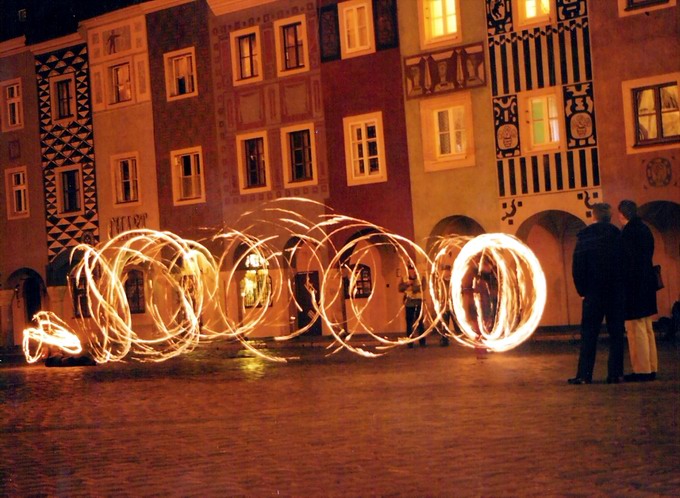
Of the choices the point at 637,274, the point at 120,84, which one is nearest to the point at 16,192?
the point at 120,84

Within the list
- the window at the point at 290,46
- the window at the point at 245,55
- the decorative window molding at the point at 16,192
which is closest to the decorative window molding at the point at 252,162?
the window at the point at 245,55

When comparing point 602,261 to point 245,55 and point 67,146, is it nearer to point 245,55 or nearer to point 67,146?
point 245,55

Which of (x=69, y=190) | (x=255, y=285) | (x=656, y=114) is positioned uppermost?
(x=69, y=190)

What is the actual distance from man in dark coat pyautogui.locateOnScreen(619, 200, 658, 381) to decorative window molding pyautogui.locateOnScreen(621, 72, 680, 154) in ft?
50.6

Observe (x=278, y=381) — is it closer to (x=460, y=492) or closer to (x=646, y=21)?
(x=460, y=492)

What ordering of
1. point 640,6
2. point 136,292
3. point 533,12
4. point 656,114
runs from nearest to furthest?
point 640,6 → point 656,114 → point 533,12 → point 136,292

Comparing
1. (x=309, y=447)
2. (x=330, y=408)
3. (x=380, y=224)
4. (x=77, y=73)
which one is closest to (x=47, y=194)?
(x=77, y=73)

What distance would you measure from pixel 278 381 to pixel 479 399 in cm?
525

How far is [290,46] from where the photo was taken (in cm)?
3569

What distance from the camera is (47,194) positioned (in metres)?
42.1

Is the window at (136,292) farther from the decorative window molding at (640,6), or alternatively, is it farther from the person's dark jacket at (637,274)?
the person's dark jacket at (637,274)

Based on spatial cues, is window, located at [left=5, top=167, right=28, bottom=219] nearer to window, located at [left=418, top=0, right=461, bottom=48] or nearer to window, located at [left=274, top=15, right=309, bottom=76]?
window, located at [left=274, top=15, right=309, bottom=76]

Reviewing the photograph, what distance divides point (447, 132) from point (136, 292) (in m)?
13.8

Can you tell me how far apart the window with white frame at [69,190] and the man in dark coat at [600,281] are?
3038cm
